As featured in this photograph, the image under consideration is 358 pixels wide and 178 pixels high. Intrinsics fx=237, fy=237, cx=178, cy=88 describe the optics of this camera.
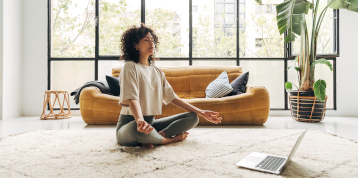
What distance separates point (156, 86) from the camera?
1.78 m

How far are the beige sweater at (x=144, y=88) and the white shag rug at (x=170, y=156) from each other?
307 mm

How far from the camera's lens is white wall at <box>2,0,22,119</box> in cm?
370

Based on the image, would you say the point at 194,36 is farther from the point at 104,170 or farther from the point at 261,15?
the point at 104,170

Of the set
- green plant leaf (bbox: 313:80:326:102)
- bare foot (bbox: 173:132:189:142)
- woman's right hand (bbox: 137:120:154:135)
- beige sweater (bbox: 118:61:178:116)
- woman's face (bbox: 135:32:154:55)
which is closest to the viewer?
woman's right hand (bbox: 137:120:154:135)

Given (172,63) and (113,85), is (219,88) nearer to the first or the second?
(172,63)

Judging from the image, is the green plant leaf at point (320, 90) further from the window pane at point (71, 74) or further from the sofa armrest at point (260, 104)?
the window pane at point (71, 74)

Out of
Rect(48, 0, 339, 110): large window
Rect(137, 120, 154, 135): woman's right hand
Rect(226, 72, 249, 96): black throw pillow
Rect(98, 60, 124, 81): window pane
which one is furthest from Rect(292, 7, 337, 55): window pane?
Rect(137, 120, 154, 135): woman's right hand

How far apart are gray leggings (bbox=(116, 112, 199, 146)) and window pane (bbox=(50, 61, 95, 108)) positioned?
2.79m

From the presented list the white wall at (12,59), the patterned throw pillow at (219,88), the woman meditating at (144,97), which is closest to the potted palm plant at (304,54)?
the patterned throw pillow at (219,88)

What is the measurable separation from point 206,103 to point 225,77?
27.9 inches

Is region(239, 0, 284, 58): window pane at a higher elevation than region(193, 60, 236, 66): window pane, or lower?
higher

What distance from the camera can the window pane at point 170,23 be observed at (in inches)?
170

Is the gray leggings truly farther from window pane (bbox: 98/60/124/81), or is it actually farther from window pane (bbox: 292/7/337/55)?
window pane (bbox: 292/7/337/55)

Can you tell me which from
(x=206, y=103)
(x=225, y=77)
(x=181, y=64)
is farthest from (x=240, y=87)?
(x=181, y=64)
